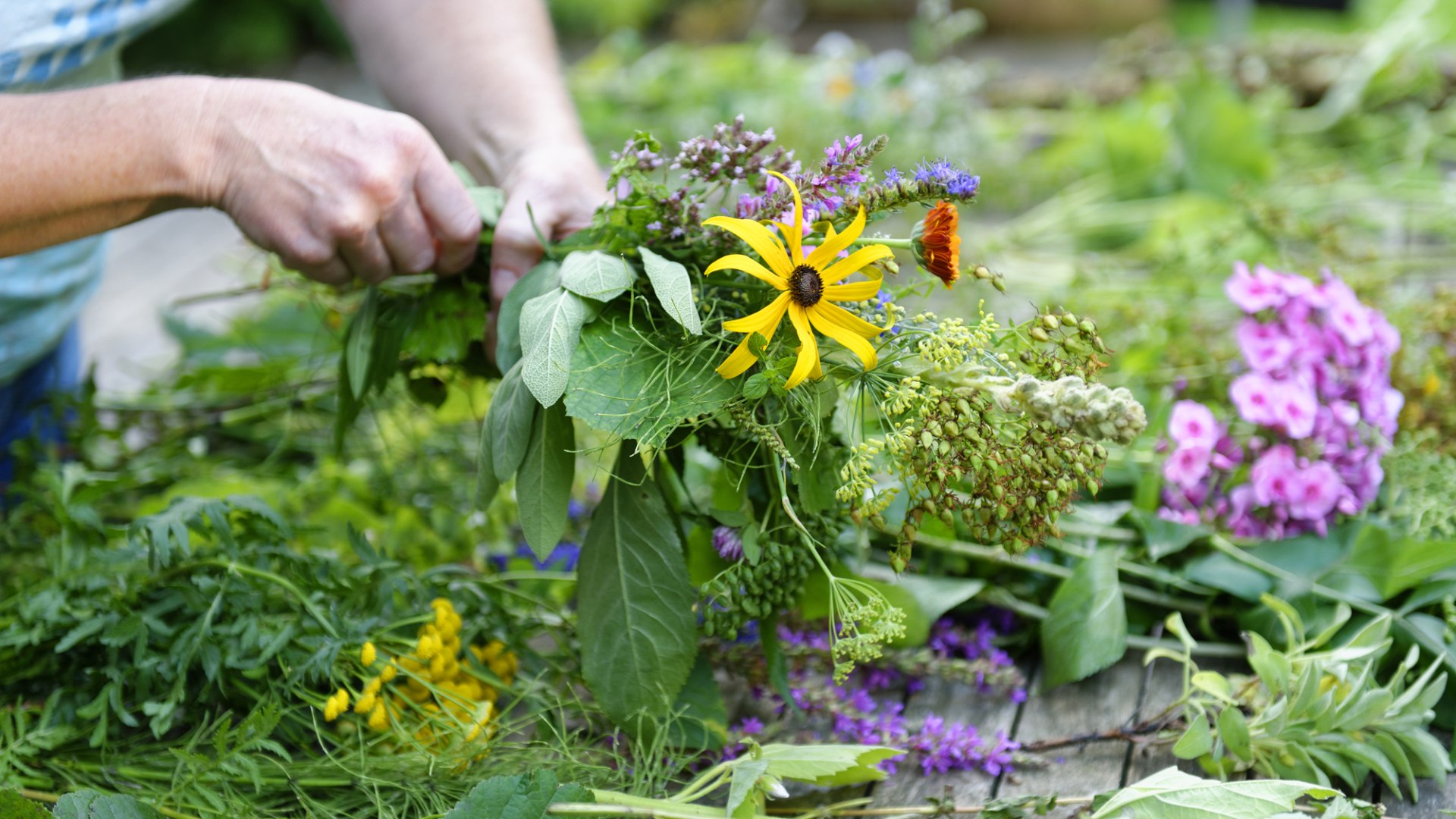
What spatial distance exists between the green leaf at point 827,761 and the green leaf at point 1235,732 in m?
0.25

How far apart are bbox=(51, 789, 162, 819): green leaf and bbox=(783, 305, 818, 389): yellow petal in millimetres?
531

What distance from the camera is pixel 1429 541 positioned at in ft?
2.99

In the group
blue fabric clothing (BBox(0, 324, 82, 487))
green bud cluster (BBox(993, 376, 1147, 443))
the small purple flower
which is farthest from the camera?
blue fabric clothing (BBox(0, 324, 82, 487))

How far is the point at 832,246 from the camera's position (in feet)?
2.20

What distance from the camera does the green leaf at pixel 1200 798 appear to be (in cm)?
71

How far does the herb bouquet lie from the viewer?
2.19 ft

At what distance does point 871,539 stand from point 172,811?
0.65m

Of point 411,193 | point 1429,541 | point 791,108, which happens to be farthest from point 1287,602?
point 791,108

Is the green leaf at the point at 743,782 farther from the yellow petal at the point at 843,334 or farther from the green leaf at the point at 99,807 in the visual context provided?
the green leaf at the point at 99,807

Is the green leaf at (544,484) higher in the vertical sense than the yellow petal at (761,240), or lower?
lower

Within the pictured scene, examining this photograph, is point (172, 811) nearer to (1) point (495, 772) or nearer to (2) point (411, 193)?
(1) point (495, 772)


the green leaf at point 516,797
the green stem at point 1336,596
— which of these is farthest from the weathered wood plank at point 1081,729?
the green leaf at point 516,797

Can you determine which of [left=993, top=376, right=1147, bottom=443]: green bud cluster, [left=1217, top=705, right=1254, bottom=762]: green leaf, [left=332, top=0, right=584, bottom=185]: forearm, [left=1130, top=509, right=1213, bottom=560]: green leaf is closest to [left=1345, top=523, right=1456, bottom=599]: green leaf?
[left=1130, top=509, right=1213, bottom=560]: green leaf

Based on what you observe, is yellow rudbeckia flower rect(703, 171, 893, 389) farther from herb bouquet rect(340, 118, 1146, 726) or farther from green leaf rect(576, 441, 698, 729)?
green leaf rect(576, 441, 698, 729)
